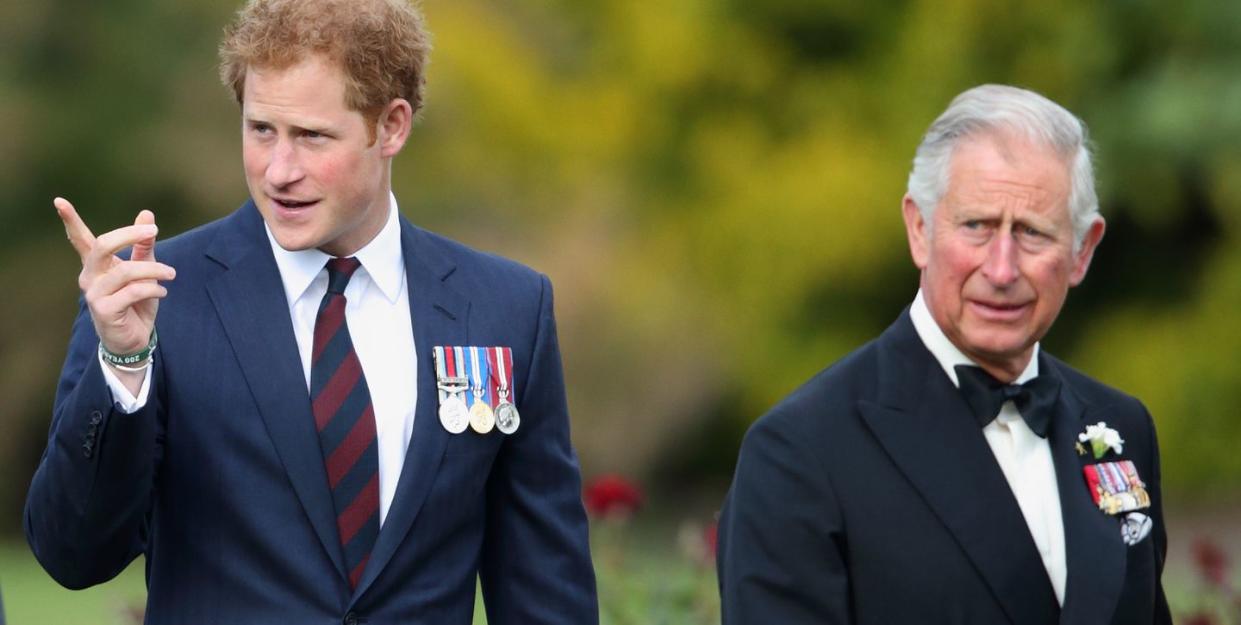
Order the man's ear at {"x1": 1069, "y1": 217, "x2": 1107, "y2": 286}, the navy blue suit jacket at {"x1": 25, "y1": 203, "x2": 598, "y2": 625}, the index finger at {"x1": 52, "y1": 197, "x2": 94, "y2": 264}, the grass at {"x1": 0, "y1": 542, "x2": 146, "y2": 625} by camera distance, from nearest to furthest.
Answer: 1. the index finger at {"x1": 52, "y1": 197, "x2": 94, "y2": 264}
2. the navy blue suit jacket at {"x1": 25, "y1": 203, "x2": 598, "y2": 625}
3. the man's ear at {"x1": 1069, "y1": 217, "x2": 1107, "y2": 286}
4. the grass at {"x1": 0, "y1": 542, "x2": 146, "y2": 625}

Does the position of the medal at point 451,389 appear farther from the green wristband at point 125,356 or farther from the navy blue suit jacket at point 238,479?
the green wristband at point 125,356

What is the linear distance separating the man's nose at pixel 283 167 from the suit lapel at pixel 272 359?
0.26 metres

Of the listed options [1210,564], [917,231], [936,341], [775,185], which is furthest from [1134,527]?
[775,185]

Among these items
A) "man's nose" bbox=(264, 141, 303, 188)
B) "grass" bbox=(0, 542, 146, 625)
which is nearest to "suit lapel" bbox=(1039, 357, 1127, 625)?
"man's nose" bbox=(264, 141, 303, 188)

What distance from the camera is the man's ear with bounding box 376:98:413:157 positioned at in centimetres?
372

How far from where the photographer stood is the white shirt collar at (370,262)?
376 cm

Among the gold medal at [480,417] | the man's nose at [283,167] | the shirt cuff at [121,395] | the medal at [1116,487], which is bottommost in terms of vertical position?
the medal at [1116,487]

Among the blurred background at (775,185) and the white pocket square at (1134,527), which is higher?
the white pocket square at (1134,527)

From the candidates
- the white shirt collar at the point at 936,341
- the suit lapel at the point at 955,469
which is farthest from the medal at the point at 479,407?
the white shirt collar at the point at 936,341

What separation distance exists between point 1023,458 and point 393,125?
1.33m

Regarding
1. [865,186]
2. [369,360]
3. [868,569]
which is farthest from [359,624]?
[865,186]

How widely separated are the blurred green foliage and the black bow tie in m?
9.51

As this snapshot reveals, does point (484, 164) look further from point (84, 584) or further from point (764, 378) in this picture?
point (84, 584)

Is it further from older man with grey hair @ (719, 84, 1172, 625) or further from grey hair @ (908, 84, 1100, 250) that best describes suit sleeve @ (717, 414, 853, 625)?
grey hair @ (908, 84, 1100, 250)
